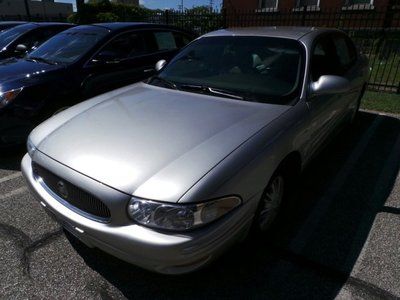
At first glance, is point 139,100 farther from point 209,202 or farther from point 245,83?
point 209,202

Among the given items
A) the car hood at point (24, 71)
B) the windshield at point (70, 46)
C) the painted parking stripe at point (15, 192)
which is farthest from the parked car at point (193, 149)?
the windshield at point (70, 46)

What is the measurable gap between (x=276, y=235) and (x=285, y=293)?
0.61 meters

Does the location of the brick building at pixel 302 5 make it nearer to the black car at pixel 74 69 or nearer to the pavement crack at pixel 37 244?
the black car at pixel 74 69

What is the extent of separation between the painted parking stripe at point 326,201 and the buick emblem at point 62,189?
1704mm

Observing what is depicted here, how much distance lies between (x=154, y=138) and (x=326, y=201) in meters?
1.89

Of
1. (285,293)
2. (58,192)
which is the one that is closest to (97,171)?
(58,192)

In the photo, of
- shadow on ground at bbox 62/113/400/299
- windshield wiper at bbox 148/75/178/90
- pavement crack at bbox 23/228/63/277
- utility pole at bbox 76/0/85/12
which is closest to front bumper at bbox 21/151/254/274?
shadow on ground at bbox 62/113/400/299

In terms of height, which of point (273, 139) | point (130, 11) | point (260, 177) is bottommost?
point (130, 11)

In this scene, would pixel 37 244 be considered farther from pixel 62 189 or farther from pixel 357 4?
pixel 357 4

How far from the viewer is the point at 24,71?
14.7 feet

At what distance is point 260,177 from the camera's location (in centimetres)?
222

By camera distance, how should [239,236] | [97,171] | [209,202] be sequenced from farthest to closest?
[239,236] < [97,171] < [209,202]

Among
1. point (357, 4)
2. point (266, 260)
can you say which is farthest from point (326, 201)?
point (357, 4)

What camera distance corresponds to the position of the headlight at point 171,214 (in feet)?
6.06
